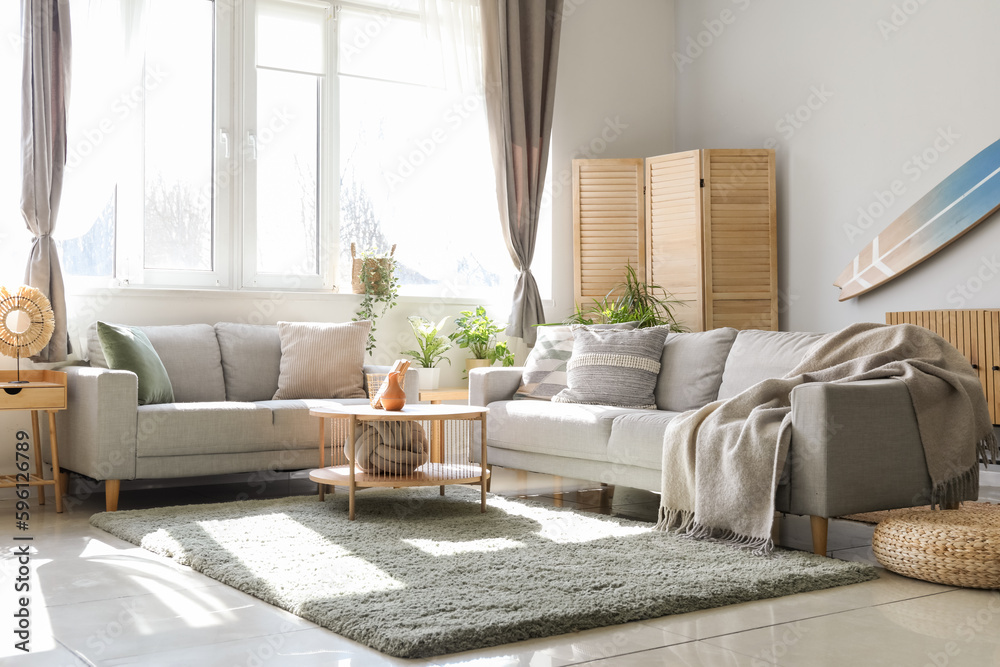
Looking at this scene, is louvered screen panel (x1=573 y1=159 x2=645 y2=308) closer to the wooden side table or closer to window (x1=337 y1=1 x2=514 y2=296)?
window (x1=337 y1=1 x2=514 y2=296)

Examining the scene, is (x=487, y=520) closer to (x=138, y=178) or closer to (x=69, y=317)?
(x=69, y=317)

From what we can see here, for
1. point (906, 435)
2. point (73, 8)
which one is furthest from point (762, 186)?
point (73, 8)

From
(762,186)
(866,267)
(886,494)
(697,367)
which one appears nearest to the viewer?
(886,494)

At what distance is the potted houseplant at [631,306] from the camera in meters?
5.99

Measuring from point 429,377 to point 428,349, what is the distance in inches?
7.2

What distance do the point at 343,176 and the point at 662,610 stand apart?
4.11 meters

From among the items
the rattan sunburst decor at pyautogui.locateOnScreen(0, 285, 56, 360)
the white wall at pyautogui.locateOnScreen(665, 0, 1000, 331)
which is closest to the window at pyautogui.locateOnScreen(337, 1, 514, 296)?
the white wall at pyautogui.locateOnScreen(665, 0, 1000, 331)

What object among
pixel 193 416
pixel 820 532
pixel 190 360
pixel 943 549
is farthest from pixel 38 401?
pixel 943 549

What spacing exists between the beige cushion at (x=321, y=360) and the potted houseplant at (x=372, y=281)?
535 millimetres

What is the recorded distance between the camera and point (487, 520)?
3.76 m

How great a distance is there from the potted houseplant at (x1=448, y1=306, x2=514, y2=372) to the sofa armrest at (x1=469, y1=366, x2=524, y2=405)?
3.09ft

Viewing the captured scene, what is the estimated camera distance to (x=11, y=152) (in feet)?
15.7

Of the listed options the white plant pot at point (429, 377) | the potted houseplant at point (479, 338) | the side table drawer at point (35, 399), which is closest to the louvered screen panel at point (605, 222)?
the potted houseplant at point (479, 338)

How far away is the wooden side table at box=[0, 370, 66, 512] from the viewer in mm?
4066
